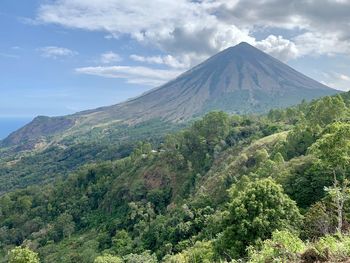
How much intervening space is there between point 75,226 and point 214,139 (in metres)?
39.1

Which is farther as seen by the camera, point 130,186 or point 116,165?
point 116,165

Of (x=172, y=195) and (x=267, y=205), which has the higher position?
(x=267, y=205)

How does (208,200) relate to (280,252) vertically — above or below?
below

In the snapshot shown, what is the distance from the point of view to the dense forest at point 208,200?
2966 centimetres

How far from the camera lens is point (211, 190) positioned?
237 ft

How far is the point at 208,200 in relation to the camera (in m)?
67.8

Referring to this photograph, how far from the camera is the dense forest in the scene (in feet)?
97.3

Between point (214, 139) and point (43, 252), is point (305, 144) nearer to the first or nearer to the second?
point (214, 139)

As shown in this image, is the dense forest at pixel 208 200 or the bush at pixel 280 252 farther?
the dense forest at pixel 208 200

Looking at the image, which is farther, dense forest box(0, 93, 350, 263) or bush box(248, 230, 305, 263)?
dense forest box(0, 93, 350, 263)

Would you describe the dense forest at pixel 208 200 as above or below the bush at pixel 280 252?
below

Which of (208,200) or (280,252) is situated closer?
(280,252)

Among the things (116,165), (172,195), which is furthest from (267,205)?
(116,165)

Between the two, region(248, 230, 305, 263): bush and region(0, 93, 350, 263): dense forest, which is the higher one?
region(248, 230, 305, 263): bush
